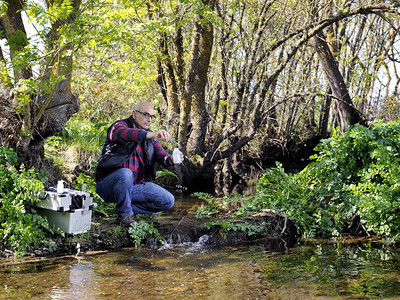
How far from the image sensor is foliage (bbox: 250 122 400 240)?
239 inches

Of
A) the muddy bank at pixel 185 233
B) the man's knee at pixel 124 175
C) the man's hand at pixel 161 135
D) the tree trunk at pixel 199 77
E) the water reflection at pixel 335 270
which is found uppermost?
the tree trunk at pixel 199 77

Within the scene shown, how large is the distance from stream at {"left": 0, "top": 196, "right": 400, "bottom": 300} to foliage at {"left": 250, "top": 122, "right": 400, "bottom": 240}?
58cm

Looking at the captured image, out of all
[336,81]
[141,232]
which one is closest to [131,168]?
[141,232]

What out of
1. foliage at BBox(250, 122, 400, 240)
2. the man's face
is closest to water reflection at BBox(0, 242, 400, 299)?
foliage at BBox(250, 122, 400, 240)

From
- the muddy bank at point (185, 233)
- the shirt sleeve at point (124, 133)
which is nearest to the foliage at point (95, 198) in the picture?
the muddy bank at point (185, 233)

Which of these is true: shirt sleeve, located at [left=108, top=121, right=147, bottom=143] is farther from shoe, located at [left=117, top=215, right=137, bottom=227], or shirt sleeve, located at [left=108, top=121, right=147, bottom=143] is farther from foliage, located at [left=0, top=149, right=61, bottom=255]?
foliage, located at [left=0, top=149, right=61, bottom=255]

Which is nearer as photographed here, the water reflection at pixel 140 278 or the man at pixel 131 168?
the water reflection at pixel 140 278

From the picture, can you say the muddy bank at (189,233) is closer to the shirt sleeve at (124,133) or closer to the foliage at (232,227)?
the foliage at (232,227)

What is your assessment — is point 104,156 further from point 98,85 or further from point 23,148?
point 98,85

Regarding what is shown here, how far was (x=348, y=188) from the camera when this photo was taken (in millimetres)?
6441

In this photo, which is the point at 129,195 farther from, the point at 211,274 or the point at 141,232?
the point at 211,274

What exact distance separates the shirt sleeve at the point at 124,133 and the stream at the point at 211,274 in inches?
55.3

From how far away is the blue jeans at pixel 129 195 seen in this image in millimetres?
5898

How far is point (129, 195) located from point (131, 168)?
38cm
